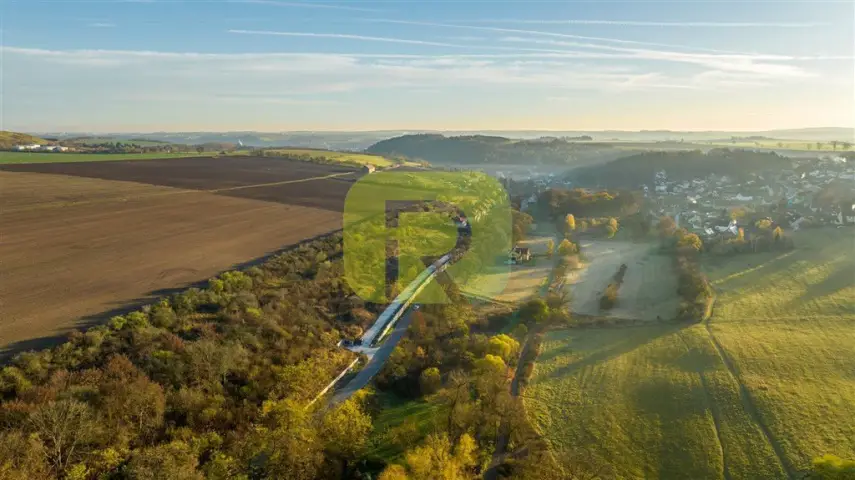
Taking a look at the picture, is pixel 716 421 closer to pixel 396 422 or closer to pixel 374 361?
pixel 396 422

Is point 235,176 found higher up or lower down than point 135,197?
higher up

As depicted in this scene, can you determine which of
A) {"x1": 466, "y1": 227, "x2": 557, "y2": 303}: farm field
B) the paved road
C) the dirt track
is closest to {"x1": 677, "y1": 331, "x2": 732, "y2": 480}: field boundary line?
the dirt track

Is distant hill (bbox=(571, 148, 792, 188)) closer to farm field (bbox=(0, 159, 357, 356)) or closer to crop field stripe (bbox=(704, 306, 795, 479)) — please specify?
farm field (bbox=(0, 159, 357, 356))

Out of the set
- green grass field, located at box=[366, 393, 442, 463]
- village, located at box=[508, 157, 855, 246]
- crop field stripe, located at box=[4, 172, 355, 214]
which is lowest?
green grass field, located at box=[366, 393, 442, 463]

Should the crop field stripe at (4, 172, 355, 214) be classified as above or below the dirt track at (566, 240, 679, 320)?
above

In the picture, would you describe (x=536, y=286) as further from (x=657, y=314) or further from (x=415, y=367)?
(x=415, y=367)

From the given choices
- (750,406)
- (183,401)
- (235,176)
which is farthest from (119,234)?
(750,406)

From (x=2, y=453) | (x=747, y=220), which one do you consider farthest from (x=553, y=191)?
(x=2, y=453)
